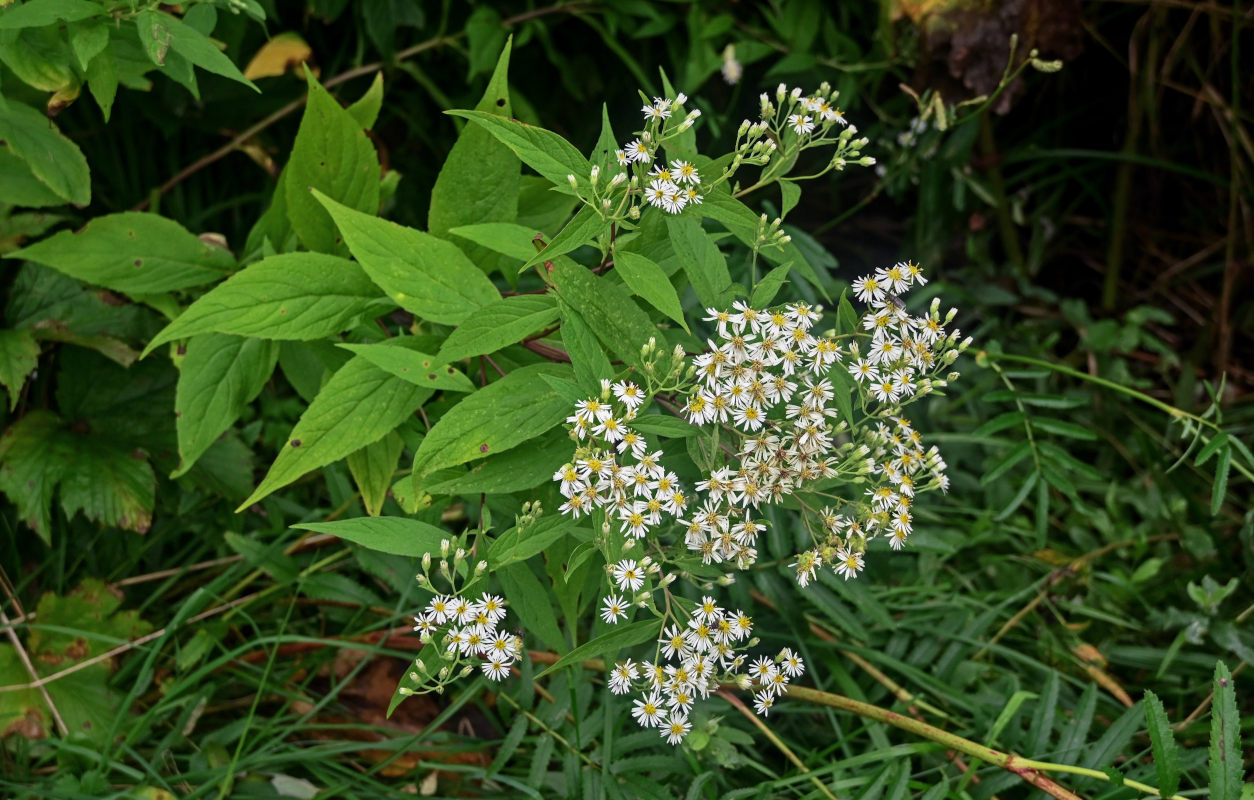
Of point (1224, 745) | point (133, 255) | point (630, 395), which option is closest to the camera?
point (630, 395)

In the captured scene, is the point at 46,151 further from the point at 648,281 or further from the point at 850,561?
the point at 850,561

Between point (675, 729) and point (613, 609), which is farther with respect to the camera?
point (675, 729)

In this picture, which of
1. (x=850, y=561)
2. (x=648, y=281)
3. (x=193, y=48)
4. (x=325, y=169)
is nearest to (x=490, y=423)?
(x=648, y=281)

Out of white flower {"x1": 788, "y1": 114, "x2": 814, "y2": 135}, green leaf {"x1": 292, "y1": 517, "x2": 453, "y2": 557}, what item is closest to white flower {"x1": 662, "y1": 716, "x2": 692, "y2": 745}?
green leaf {"x1": 292, "y1": 517, "x2": 453, "y2": 557}

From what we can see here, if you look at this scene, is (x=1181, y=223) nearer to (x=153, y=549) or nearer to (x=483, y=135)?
(x=483, y=135)

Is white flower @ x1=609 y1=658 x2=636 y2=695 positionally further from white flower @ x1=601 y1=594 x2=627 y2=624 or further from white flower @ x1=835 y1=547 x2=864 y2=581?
white flower @ x1=835 y1=547 x2=864 y2=581

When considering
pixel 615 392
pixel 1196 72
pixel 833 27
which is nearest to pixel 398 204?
pixel 833 27
